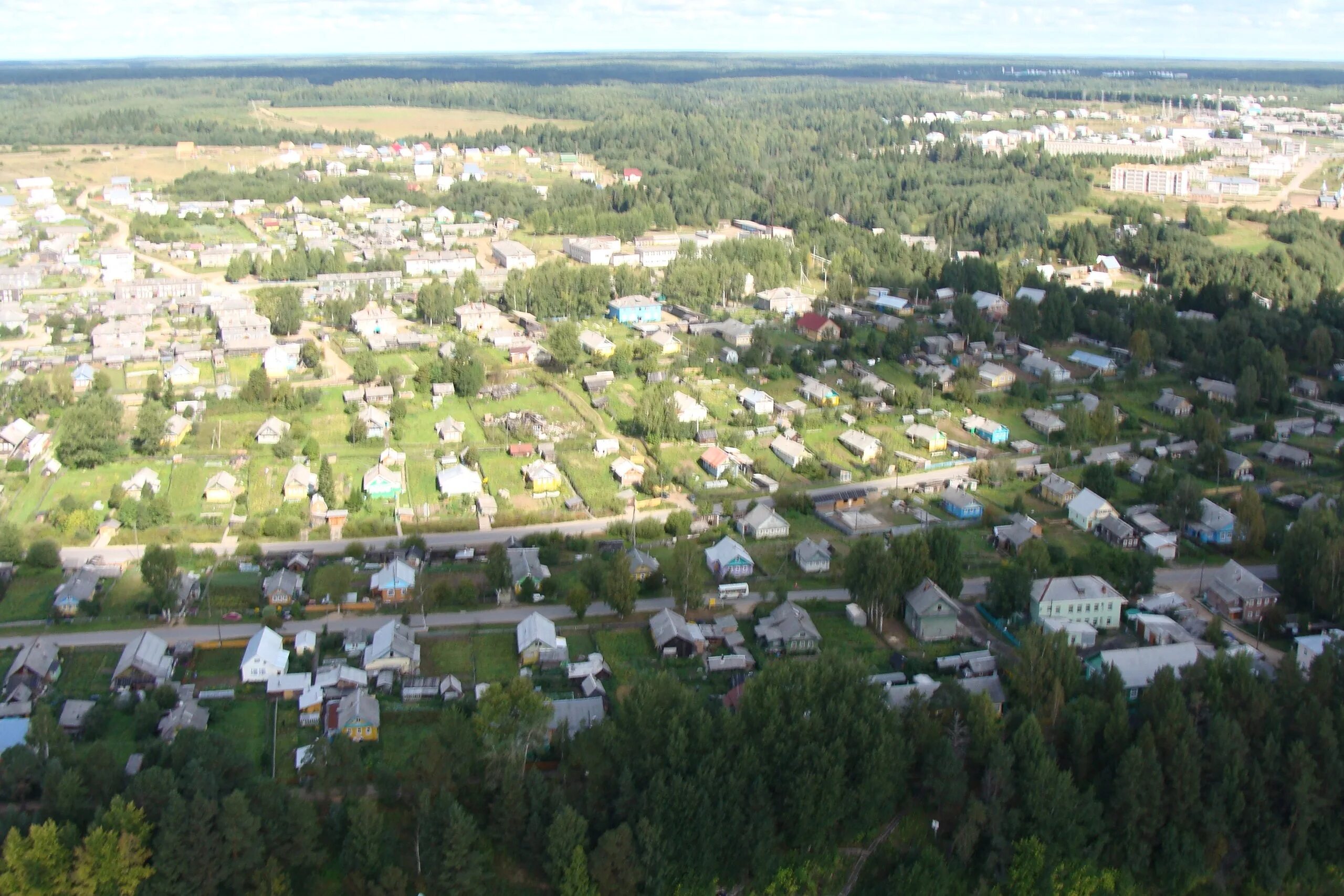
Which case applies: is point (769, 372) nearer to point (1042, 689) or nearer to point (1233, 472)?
point (1233, 472)

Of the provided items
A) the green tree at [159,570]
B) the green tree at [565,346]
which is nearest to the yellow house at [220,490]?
the green tree at [159,570]

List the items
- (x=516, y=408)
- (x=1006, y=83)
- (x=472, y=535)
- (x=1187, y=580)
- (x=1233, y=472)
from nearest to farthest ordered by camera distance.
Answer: (x=1187, y=580)
(x=472, y=535)
(x=1233, y=472)
(x=516, y=408)
(x=1006, y=83)

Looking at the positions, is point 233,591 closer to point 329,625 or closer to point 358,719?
point 329,625

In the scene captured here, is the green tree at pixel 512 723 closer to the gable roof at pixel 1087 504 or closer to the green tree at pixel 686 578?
the green tree at pixel 686 578

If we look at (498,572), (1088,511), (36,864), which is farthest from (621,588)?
(1088,511)

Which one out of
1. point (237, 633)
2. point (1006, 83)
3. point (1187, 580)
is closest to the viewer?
point (237, 633)

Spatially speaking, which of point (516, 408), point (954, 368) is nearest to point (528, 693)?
point (516, 408)
